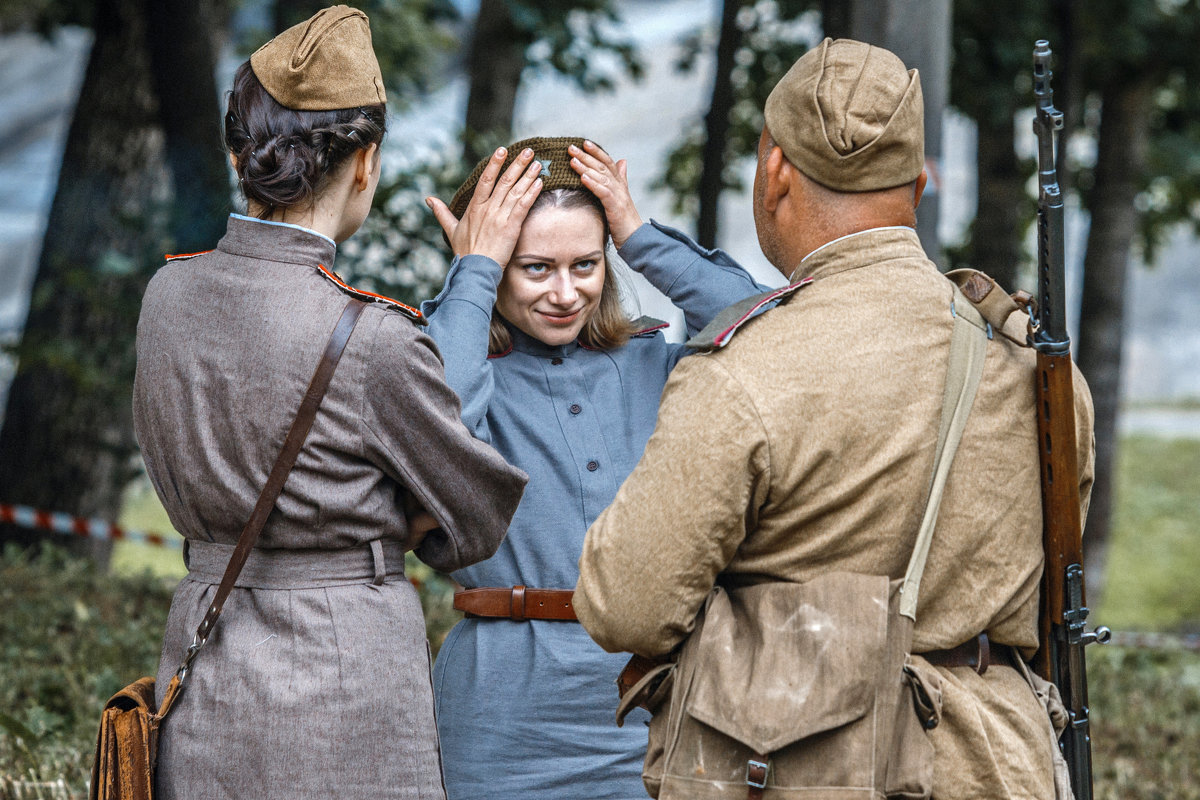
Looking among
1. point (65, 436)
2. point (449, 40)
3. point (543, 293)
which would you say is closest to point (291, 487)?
point (543, 293)

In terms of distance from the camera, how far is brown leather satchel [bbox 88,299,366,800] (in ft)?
6.80

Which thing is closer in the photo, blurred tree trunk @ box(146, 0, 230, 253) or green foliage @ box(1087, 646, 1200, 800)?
green foliage @ box(1087, 646, 1200, 800)

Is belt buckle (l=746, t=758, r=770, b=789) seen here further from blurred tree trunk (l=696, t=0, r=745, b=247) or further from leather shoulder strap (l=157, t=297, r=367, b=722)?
blurred tree trunk (l=696, t=0, r=745, b=247)

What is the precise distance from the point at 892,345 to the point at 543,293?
2.75 ft

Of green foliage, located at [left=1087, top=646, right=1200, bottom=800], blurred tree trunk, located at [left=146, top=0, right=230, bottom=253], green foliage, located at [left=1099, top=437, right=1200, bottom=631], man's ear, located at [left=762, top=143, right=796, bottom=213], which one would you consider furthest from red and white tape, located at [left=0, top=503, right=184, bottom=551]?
green foliage, located at [left=1099, top=437, right=1200, bottom=631]

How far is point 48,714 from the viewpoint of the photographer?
164 inches

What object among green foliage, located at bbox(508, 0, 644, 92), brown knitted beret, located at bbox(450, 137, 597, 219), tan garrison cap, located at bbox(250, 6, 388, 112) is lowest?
brown knitted beret, located at bbox(450, 137, 597, 219)

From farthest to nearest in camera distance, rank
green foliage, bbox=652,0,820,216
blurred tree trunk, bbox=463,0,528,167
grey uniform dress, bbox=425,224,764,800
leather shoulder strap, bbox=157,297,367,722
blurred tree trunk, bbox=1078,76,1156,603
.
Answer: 1. blurred tree trunk, bbox=1078,76,1156,603
2. green foliage, bbox=652,0,820,216
3. blurred tree trunk, bbox=463,0,528,167
4. grey uniform dress, bbox=425,224,764,800
5. leather shoulder strap, bbox=157,297,367,722

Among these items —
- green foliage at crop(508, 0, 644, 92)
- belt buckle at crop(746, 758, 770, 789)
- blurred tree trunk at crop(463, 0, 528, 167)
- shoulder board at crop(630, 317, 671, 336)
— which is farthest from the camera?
blurred tree trunk at crop(463, 0, 528, 167)

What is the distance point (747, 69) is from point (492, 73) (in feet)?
5.83

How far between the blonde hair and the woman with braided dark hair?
0.41 metres

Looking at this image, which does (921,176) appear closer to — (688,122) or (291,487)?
(291,487)

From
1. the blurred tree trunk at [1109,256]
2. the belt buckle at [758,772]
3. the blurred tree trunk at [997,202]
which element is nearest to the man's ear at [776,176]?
the belt buckle at [758,772]

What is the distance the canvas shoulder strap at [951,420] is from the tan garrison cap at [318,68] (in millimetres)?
1065
